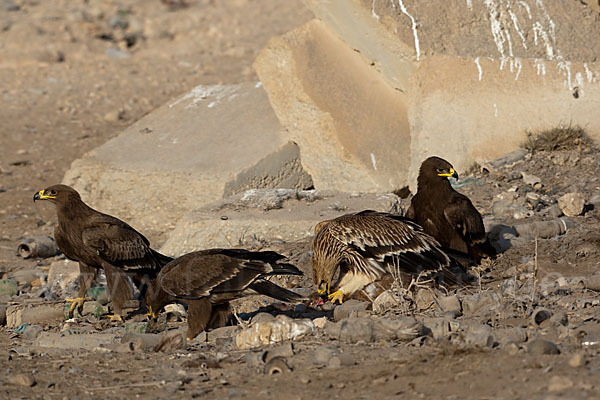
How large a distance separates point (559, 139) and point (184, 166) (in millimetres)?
3995

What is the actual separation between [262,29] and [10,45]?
186 inches

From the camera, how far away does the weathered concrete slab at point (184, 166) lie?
9281mm

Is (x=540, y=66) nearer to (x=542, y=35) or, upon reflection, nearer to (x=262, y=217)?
(x=542, y=35)

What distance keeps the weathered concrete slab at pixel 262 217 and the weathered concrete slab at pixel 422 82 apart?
102 cm

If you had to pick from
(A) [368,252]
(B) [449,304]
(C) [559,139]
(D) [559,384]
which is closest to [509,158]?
(C) [559,139]

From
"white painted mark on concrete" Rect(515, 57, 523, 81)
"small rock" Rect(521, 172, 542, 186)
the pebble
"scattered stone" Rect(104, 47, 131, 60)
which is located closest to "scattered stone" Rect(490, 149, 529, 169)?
"small rock" Rect(521, 172, 542, 186)

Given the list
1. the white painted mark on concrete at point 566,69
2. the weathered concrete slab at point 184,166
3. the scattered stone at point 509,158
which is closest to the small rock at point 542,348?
the scattered stone at point 509,158

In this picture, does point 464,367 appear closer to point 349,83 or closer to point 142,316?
point 142,316

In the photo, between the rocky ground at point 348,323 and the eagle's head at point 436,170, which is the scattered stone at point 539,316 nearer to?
the rocky ground at point 348,323

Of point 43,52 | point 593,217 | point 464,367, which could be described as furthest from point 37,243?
point 43,52

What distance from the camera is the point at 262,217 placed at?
313 inches

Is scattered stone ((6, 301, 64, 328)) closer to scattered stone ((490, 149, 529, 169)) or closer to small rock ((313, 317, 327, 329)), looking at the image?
small rock ((313, 317, 327, 329))

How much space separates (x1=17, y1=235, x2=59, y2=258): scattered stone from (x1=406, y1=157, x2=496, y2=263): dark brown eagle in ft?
13.7

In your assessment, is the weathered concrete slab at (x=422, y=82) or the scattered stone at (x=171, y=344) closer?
the scattered stone at (x=171, y=344)
